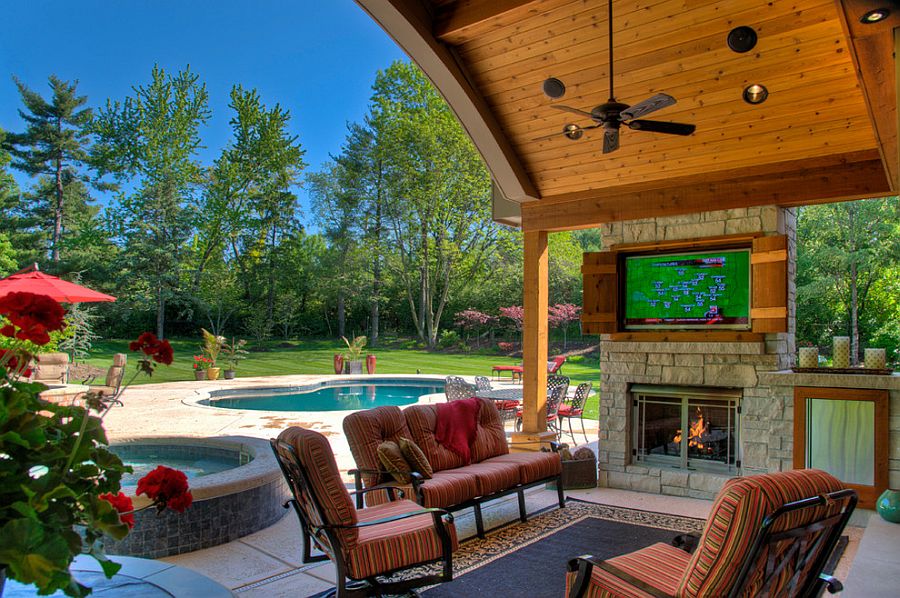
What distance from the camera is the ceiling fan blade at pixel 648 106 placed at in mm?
3857

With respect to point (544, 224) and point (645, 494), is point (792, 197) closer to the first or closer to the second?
point (544, 224)

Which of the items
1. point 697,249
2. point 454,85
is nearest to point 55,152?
point 454,85

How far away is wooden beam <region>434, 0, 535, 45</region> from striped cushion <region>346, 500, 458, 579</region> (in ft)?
11.9

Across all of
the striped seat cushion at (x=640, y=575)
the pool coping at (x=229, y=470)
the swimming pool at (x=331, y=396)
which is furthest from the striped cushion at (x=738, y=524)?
the swimming pool at (x=331, y=396)

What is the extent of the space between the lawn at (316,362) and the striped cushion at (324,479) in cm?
1257

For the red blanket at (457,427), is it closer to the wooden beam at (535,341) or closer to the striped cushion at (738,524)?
the wooden beam at (535,341)

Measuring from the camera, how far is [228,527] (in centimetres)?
427

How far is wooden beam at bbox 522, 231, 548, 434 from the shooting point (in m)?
6.45

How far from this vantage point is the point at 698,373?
220 inches

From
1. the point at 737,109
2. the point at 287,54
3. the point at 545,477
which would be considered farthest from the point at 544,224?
the point at 287,54

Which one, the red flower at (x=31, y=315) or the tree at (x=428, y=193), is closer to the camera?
the red flower at (x=31, y=315)

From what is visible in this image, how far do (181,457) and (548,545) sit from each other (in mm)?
3535

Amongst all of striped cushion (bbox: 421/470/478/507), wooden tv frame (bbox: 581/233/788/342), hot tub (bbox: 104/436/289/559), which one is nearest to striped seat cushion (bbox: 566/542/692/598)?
striped cushion (bbox: 421/470/478/507)

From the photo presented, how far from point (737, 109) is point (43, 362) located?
1071 centimetres
